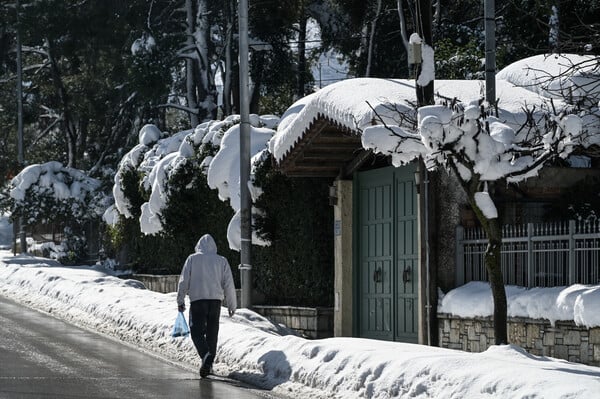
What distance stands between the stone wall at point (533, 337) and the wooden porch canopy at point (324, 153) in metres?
3.62

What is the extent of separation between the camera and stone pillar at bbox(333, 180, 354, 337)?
21.5 metres

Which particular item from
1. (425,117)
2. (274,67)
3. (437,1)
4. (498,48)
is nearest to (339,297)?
(425,117)

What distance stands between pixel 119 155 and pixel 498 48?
22007 millimetres

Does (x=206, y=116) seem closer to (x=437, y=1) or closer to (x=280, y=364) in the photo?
(x=437, y=1)

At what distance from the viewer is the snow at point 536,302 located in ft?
45.4

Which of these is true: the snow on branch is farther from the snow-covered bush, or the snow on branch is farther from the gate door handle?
the snow-covered bush

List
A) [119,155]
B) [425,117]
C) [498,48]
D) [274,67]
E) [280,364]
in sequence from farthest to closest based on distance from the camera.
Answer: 1. [119,155]
2. [274,67]
3. [498,48]
4. [280,364]
5. [425,117]

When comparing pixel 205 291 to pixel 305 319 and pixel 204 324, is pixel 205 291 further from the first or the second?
pixel 305 319

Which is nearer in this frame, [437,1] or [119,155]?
[437,1]

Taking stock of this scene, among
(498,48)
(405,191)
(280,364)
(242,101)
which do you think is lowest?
(280,364)

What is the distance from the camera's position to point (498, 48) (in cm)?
3030

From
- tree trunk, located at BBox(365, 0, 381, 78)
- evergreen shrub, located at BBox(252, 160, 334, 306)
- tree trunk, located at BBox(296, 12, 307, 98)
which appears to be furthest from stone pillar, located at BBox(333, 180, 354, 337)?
tree trunk, located at BBox(296, 12, 307, 98)

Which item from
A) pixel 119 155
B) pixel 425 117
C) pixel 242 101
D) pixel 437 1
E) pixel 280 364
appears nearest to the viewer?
pixel 425 117

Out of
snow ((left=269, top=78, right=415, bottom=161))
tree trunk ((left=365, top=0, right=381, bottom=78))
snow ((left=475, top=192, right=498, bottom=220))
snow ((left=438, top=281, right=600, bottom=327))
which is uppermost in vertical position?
tree trunk ((left=365, top=0, right=381, bottom=78))
